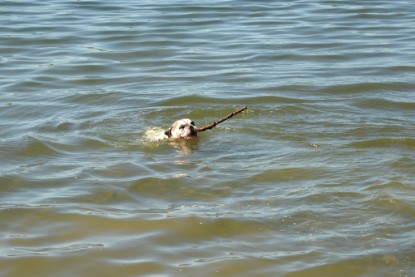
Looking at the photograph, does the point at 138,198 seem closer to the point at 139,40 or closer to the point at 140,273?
the point at 140,273

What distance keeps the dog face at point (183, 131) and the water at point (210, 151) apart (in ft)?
0.57

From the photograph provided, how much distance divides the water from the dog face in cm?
17

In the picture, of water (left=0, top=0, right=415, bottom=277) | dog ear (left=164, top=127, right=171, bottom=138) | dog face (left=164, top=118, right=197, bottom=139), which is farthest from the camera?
dog ear (left=164, top=127, right=171, bottom=138)

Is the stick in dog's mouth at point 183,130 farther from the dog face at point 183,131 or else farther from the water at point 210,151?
the water at point 210,151

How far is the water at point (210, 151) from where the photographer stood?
273 inches

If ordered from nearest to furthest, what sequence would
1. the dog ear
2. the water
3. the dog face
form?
1. the water
2. the dog face
3. the dog ear

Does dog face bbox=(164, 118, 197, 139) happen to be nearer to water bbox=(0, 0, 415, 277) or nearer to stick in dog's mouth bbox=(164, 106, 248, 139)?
stick in dog's mouth bbox=(164, 106, 248, 139)

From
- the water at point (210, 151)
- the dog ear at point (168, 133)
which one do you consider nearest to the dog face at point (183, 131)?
the dog ear at point (168, 133)

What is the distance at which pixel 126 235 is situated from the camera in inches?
287

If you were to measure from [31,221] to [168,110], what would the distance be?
15.5 ft

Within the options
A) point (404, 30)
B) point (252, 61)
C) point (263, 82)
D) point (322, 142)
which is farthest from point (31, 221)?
point (404, 30)

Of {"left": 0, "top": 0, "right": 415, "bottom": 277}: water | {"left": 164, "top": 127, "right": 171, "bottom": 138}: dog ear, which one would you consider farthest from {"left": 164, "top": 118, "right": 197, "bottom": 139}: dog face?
{"left": 0, "top": 0, "right": 415, "bottom": 277}: water

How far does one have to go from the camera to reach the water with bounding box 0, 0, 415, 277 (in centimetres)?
693

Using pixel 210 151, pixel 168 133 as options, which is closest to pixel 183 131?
pixel 168 133
